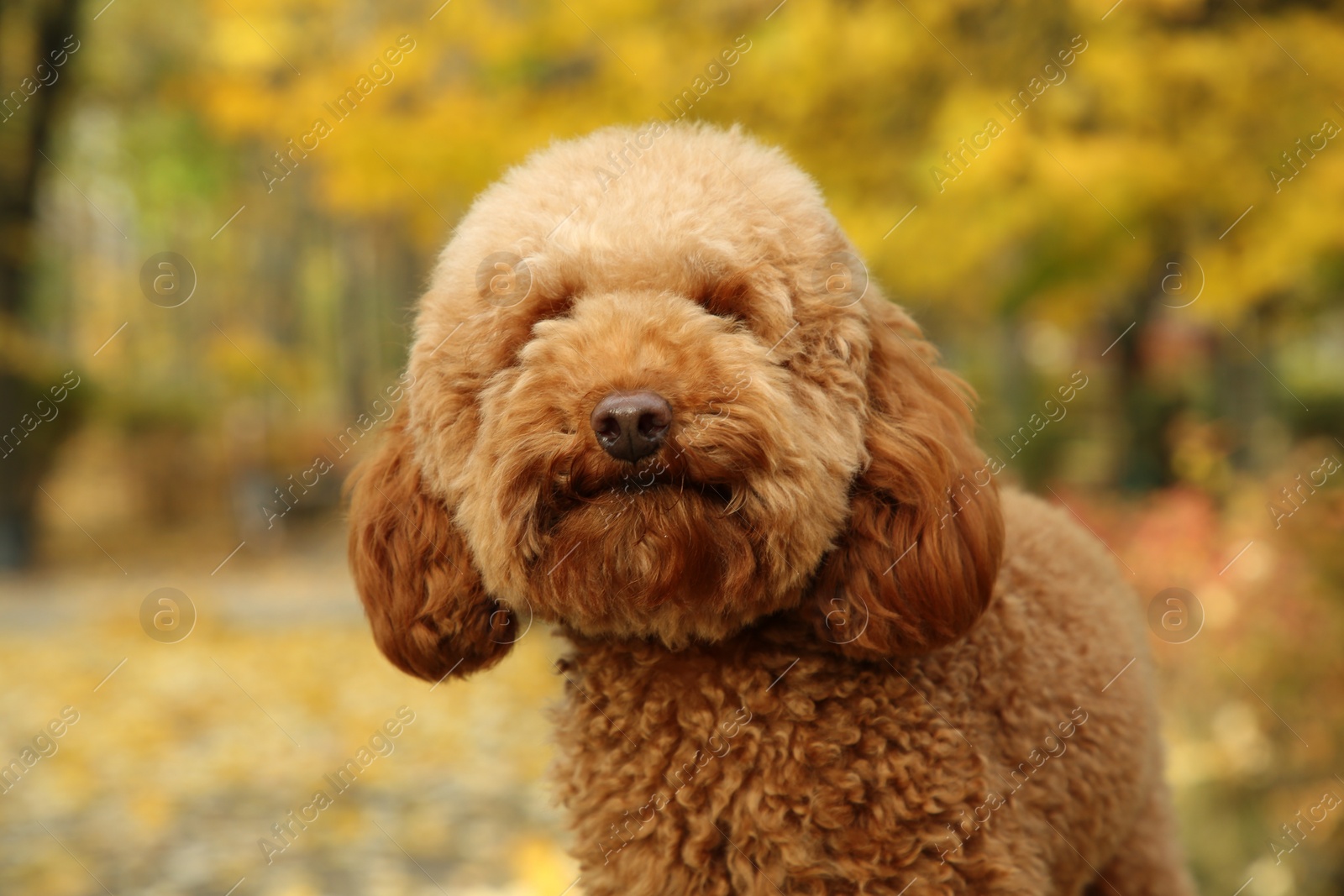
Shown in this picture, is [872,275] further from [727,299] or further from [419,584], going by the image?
[419,584]

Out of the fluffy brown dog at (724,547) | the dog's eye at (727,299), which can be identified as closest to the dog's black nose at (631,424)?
the fluffy brown dog at (724,547)

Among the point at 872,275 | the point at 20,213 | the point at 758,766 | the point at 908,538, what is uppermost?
the point at 872,275

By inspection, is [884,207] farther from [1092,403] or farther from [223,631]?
[1092,403]

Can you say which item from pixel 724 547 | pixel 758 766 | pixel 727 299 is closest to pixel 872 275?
pixel 727 299

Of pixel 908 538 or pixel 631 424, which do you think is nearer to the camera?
pixel 631 424

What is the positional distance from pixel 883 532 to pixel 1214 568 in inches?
151

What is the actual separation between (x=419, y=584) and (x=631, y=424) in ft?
2.21

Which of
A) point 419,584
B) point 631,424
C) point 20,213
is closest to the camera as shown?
point 631,424

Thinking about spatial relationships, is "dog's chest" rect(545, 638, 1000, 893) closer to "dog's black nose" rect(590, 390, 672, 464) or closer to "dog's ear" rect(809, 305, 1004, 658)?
"dog's ear" rect(809, 305, 1004, 658)

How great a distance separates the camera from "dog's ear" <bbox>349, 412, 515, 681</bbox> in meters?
2.16

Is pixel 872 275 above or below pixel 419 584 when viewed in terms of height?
above

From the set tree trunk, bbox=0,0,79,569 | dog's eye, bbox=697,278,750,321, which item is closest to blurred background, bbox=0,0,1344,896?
dog's eye, bbox=697,278,750,321

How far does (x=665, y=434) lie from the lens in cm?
175

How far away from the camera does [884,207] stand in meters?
5.34
